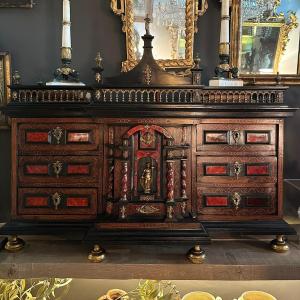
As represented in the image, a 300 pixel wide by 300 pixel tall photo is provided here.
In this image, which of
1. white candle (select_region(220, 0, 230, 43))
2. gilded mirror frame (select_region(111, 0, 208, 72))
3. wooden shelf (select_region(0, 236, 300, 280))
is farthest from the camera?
gilded mirror frame (select_region(111, 0, 208, 72))

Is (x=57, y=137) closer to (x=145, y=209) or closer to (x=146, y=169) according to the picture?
(x=146, y=169)

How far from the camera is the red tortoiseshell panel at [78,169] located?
1876 millimetres

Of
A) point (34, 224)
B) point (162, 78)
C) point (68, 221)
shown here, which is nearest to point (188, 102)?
point (162, 78)

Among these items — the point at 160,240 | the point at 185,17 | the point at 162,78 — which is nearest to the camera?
the point at 160,240

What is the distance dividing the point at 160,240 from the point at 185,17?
58.1 inches

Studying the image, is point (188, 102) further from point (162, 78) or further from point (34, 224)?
point (34, 224)

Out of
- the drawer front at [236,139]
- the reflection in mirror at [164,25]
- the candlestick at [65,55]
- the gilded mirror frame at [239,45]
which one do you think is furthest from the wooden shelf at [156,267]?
the reflection in mirror at [164,25]

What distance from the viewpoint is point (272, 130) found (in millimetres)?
1857

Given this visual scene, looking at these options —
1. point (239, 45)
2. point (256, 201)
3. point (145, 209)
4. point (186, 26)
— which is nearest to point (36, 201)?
point (145, 209)

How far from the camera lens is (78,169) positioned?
1.88 meters

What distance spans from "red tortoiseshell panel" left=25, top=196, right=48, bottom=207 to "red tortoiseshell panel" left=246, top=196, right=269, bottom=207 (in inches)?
44.3

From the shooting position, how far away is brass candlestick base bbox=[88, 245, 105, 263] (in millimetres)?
1812

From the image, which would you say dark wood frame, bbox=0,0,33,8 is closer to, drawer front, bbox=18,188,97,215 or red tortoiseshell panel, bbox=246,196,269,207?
drawer front, bbox=18,188,97,215

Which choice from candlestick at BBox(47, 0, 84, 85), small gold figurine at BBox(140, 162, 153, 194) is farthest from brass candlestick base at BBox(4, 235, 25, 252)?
candlestick at BBox(47, 0, 84, 85)
